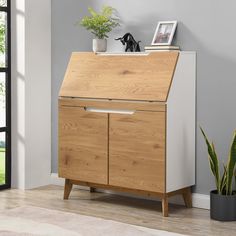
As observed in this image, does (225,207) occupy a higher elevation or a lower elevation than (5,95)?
lower

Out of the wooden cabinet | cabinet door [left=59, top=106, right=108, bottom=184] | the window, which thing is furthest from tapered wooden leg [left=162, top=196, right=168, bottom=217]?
the window

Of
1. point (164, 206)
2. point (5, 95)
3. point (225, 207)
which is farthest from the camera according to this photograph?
point (5, 95)

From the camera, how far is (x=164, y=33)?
4332 mm

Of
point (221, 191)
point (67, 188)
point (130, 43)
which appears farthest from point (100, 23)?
point (221, 191)

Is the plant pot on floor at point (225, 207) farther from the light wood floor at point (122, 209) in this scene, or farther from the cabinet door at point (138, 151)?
the cabinet door at point (138, 151)

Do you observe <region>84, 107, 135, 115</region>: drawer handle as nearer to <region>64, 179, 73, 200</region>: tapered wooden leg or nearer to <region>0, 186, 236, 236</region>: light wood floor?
<region>64, 179, 73, 200</region>: tapered wooden leg

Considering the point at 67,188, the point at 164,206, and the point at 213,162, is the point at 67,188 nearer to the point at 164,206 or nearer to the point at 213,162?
the point at 164,206

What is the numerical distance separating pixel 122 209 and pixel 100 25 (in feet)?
4.71

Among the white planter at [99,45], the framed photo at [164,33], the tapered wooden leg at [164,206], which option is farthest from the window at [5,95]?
the tapered wooden leg at [164,206]

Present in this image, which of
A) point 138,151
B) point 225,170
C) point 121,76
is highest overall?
point 121,76

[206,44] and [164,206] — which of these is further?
[206,44]

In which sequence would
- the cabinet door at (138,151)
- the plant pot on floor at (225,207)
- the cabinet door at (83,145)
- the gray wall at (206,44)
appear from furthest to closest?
the cabinet door at (83,145), the gray wall at (206,44), the cabinet door at (138,151), the plant pot on floor at (225,207)

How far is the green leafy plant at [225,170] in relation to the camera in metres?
3.85

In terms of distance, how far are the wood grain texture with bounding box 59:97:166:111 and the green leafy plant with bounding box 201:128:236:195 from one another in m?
0.40
